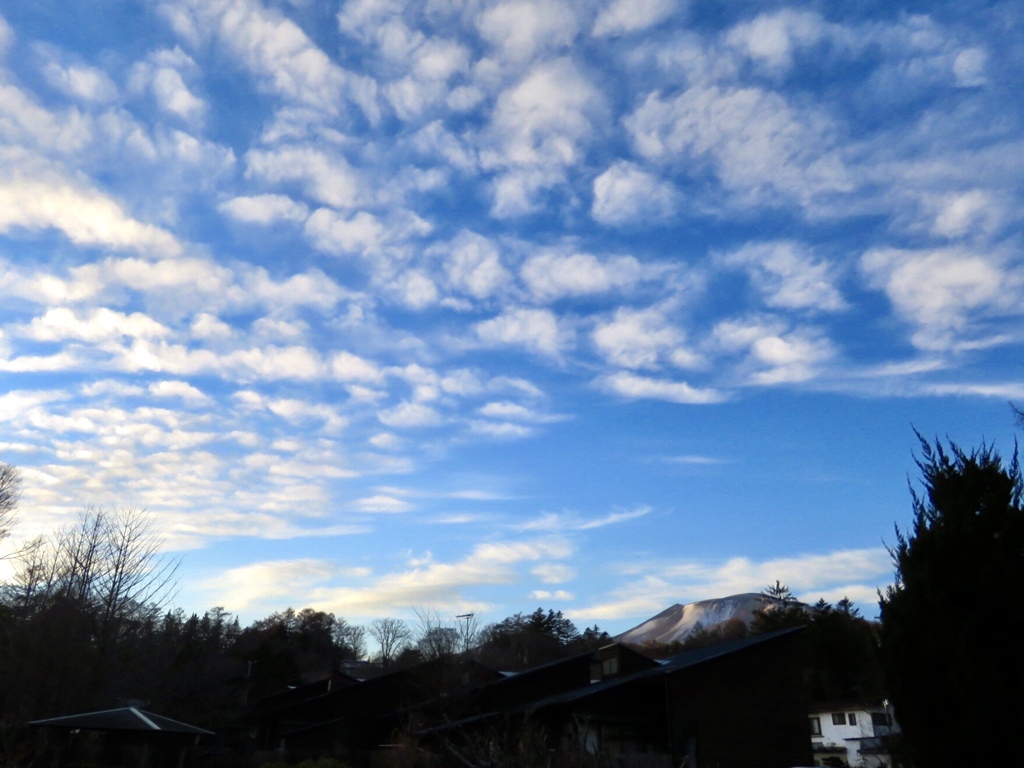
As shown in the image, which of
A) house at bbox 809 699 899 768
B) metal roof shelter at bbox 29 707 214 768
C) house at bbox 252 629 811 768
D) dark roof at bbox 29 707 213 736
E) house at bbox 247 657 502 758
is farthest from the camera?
house at bbox 809 699 899 768

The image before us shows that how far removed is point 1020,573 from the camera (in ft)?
24.4

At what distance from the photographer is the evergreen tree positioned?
707 centimetres

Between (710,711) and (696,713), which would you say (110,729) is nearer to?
(696,713)

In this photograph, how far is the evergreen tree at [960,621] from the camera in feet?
23.2

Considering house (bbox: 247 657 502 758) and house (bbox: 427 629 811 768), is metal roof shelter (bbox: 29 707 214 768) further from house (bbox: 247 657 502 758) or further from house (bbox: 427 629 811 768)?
house (bbox: 247 657 502 758)

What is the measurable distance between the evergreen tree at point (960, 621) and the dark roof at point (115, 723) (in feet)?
69.9

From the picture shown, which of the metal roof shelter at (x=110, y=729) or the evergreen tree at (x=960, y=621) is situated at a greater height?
the evergreen tree at (x=960, y=621)

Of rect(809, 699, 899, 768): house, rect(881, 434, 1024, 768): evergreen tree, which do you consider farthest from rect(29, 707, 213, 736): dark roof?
rect(809, 699, 899, 768): house

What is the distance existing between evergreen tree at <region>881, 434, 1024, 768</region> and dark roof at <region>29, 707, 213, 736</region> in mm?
21320

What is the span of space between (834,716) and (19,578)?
44849 mm

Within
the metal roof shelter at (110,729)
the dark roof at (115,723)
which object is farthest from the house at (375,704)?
the dark roof at (115,723)

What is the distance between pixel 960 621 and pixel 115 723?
2229 centimetres

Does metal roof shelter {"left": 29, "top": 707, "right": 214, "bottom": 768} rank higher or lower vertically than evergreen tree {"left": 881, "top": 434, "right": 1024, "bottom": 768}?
lower

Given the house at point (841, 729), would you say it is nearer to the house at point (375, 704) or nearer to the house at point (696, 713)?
the house at point (696, 713)
